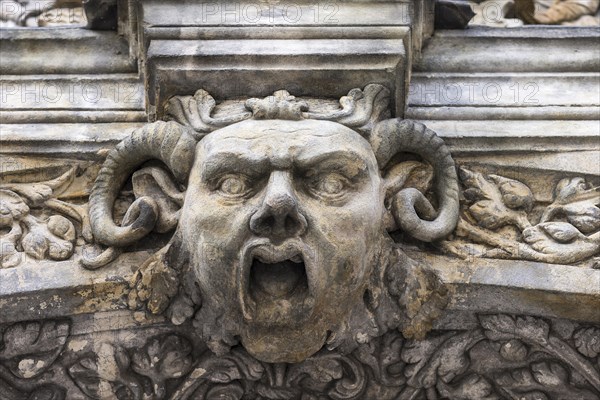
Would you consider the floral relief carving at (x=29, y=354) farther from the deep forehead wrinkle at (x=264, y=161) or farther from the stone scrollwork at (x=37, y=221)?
the deep forehead wrinkle at (x=264, y=161)

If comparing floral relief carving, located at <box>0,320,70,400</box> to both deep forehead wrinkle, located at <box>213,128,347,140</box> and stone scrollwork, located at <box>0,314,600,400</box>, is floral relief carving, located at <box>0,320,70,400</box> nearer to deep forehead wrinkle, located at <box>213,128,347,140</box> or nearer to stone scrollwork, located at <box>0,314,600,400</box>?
stone scrollwork, located at <box>0,314,600,400</box>

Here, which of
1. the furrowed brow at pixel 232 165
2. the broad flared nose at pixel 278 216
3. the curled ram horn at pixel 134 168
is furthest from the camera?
the curled ram horn at pixel 134 168

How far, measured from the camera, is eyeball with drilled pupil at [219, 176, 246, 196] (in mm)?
2973

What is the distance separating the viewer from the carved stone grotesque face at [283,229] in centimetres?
288

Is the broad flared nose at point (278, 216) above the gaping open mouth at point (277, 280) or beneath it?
above

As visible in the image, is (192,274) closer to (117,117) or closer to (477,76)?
(117,117)

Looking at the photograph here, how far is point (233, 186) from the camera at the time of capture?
298cm

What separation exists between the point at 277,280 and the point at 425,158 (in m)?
0.64

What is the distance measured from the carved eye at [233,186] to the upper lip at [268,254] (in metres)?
0.18

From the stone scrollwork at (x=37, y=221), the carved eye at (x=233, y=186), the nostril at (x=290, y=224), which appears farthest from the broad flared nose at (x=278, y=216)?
the stone scrollwork at (x=37, y=221)

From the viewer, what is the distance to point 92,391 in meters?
3.25

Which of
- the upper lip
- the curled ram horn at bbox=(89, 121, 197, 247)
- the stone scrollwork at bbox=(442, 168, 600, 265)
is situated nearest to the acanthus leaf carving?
the curled ram horn at bbox=(89, 121, 197, 247)

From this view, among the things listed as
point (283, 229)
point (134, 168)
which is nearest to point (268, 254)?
point (283, 229)

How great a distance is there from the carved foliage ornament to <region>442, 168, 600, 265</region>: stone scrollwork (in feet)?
0.35
